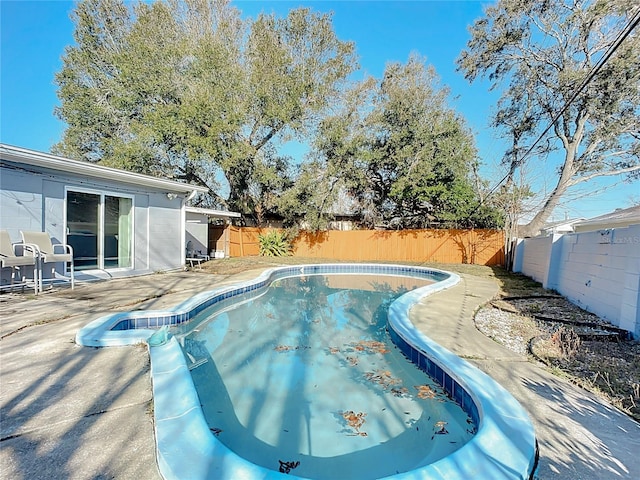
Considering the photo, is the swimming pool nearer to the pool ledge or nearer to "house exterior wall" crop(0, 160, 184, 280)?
the pool ledge

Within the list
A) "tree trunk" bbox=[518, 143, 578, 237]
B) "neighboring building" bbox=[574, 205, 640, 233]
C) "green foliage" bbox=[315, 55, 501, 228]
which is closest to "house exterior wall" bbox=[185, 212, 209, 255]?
"green foliage" bbox=[315, 55, 501, 228]

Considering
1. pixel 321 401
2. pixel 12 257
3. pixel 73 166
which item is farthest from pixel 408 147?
pixel 12 257

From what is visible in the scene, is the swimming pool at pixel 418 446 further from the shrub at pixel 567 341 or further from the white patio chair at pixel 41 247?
the white patio chair at pixel 41 247

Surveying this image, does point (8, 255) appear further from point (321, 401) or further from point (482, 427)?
point (482, 427)

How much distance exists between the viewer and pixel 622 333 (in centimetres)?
414

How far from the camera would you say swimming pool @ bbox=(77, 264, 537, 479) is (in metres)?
1.61

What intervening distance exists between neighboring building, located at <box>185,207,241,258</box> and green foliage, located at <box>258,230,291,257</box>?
1794mm

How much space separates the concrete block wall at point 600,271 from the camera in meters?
4.24

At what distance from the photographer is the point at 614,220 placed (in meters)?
8.81

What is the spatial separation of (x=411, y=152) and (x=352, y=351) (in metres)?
12.2

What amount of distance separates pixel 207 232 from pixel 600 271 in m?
13.4

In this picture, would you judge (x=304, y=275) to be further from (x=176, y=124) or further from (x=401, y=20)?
(x=401, y=20)

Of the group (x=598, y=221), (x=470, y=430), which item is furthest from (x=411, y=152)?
(x=470, y=430)

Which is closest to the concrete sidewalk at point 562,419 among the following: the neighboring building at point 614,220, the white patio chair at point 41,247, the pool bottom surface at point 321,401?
the pool bottom surface at point 321,401
